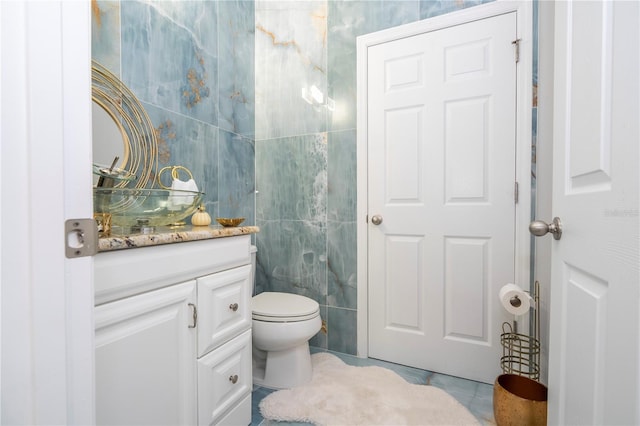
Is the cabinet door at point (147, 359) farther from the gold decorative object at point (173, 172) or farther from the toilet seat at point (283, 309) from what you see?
the gold decorative object at point (173, 172)

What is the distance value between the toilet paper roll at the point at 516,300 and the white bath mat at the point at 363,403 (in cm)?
52

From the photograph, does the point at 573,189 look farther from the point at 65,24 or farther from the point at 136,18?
the point at 136,18

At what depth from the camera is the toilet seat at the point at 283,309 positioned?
1.57 metres

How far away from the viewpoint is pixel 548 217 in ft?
4.81

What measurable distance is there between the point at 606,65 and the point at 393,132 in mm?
1335

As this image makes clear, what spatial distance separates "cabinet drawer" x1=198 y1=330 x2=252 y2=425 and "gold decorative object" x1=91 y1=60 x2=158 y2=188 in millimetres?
797

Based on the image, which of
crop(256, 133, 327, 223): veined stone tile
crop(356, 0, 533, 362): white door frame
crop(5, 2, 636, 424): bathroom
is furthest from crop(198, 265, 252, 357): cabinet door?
crop(356, 0, 533, 362): white door frame

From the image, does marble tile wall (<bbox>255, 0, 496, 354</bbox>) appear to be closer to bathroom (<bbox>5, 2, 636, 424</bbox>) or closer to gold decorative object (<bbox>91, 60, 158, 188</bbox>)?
bathroom (<bbox>5, 2, 636, 424</bbox>)

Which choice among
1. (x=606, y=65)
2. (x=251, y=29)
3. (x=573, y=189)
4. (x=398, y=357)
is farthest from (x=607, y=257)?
(x=251, y=29)

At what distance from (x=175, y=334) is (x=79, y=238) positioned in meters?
0.58

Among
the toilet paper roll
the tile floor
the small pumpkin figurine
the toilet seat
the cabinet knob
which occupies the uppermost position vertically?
the small pumpkin figurine

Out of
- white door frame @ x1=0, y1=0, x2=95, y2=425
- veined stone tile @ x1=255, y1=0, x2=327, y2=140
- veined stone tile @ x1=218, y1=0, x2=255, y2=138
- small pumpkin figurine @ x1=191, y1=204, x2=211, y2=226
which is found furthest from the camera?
veined stone tile @ x1=255, y1=0, x2=327, y2=140

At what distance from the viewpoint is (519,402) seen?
48.0 inches

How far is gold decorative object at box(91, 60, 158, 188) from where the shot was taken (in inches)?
51.0
